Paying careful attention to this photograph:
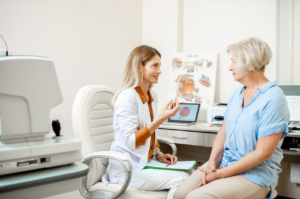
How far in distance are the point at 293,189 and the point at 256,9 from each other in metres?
1.79

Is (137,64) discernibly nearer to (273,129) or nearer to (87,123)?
(87,123)

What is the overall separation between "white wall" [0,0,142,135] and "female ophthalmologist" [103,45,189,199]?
861 millimetres

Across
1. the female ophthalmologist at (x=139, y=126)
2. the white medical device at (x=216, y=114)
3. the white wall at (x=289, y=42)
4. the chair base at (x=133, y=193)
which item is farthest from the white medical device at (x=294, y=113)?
the chair base at (x=133, y=193)

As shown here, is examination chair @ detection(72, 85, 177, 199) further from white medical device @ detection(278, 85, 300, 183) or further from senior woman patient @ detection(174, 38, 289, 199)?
white medical device @ detection(278, 85, 300, 183)

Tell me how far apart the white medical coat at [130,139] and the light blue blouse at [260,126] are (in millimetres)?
488

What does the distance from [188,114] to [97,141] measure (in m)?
1.13

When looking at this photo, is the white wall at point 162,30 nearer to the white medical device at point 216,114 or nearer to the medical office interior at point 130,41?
the medical office interior at point 130,41

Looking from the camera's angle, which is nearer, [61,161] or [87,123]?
[61,161]

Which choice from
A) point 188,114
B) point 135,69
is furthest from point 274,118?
point 188,114

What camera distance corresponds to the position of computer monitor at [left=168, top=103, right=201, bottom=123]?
2529 mm

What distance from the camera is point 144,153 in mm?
1586

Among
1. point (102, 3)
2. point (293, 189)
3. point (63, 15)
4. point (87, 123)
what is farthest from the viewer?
point (102, 3)

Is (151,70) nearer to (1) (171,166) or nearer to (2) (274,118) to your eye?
(1) (171,166)

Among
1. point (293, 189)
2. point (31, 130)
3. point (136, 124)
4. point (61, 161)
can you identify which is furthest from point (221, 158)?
point (293, 189)
